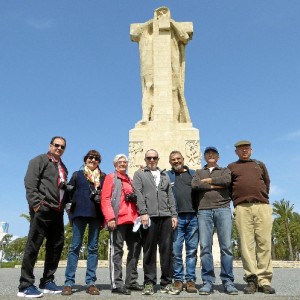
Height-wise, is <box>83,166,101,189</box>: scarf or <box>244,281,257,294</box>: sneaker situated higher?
<box>83,166,101,189</box>: scarf

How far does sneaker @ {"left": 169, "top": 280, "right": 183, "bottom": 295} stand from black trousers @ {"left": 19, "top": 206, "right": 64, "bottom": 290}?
5.09 feet

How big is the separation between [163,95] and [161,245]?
930 cm

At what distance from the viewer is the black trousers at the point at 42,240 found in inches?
175

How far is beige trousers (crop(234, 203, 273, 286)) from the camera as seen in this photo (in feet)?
16.2

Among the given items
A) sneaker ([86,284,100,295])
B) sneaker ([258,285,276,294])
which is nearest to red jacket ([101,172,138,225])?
sneaker ([86,284,100,295])

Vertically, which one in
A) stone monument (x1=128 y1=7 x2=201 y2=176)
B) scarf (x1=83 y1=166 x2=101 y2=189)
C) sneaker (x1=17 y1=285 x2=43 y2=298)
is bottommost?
sneaker (x1=17 y1=285 x2=43 y2=298)

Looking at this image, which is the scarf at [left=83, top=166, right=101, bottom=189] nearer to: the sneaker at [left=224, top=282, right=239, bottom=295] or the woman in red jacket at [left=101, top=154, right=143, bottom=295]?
the woman in red jacket at [left=101, top=154, right=143, bottom=295]

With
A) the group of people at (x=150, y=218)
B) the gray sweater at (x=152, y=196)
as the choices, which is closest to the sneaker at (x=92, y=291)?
the group of people at (x=150, y=218)

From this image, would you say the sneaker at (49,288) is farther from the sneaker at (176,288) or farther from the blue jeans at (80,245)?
the sneaker at (176,288)

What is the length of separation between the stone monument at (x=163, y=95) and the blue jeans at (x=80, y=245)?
300 inches

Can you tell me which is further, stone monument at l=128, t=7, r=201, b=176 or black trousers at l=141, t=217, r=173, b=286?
stone monument at l=128, t=7, r=201, b=176

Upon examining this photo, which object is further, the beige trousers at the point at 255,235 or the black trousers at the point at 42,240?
the beige trousers at the point at 255,235

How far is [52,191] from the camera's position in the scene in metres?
4.67

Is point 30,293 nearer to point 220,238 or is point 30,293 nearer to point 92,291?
point 92,291
